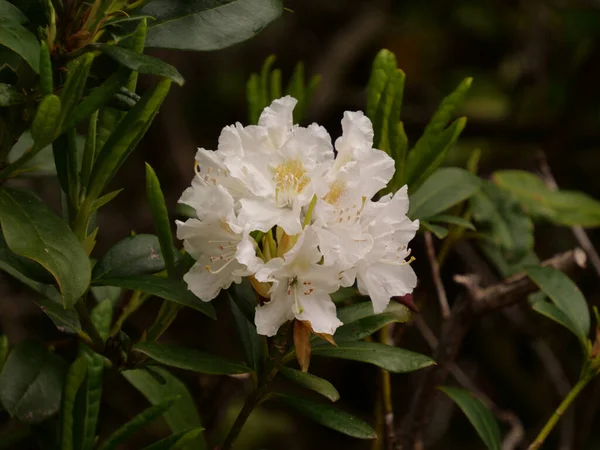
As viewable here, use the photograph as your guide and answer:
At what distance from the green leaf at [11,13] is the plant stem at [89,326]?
1.19 feet

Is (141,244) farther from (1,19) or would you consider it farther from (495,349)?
(495,349)

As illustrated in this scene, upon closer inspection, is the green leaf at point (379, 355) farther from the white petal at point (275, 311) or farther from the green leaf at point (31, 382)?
the green leaf at point (31, 382)

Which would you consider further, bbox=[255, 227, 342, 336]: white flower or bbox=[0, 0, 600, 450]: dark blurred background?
bbox=[0, 0, 600, 450]: dark blurred background

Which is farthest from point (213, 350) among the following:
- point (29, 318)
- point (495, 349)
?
point (495, 349)

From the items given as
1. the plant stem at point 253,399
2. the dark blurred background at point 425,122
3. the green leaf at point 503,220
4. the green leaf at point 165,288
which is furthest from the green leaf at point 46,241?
the dark blurred background at point 425,122

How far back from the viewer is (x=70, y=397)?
916 millimetres

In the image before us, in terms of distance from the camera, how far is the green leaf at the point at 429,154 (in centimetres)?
114

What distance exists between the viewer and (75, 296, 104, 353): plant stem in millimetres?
987

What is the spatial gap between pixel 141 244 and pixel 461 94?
542 millimetres

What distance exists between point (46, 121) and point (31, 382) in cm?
41

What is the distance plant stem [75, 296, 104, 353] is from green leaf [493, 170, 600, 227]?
96 cm

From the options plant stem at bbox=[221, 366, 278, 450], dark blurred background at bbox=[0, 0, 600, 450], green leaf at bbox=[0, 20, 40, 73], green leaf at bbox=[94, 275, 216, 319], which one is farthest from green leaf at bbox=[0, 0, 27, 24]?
dark blurred background at bbox=[0, 0, 600, 450]

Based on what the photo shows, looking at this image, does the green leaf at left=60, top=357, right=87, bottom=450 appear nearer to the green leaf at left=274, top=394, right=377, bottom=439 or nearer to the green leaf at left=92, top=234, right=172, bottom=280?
the green leaf at left=92, top=234, right=172, bottom=280

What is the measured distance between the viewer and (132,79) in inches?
37.6
